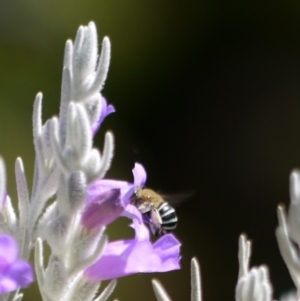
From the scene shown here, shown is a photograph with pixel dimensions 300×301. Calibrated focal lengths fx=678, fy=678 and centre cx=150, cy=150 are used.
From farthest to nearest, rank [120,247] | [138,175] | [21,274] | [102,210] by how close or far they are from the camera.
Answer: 1. [138,175]
2. [120,247]
3. [102,210]
4. [21,274]

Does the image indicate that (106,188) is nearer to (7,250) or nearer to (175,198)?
(7,250)

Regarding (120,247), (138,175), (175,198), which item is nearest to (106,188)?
(120,247)

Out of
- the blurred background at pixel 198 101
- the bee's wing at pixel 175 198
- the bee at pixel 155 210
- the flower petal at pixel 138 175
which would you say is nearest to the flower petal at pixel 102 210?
the flower petal at pixel 138 175

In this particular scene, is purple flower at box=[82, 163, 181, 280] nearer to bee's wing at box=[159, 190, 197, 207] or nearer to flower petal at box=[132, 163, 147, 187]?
flower petal at box=[132, 163, 147, 187]

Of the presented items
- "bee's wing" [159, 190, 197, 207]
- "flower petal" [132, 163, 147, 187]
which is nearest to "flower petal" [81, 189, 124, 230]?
"flower petal" [132, 163, 147, 187]

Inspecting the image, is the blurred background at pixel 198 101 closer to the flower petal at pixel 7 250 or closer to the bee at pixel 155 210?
the bee at pixel 155 210
